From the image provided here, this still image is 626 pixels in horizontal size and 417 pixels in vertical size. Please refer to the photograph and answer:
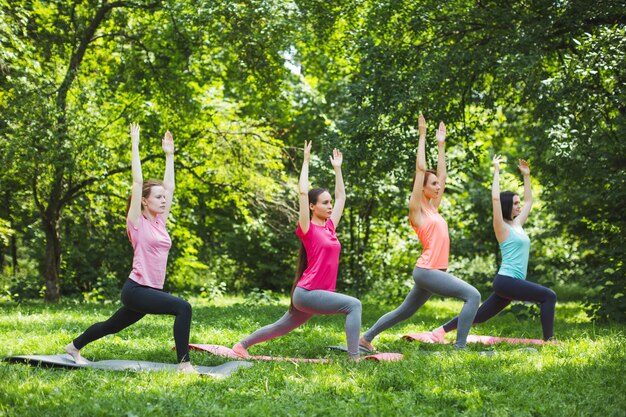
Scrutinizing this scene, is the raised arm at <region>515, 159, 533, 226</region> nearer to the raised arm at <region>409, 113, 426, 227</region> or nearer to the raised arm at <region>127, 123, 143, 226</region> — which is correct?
the raised arm at <region>409, 113, 426, 227</region>

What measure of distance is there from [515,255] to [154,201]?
4575 mm

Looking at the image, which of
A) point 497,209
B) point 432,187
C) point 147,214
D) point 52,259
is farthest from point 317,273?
point 52,259

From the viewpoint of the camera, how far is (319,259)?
23.7 feet

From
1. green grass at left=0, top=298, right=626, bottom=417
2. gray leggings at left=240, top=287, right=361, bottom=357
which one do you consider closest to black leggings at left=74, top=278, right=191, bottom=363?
green grass at left=0, top=298, right=626, bottom=417

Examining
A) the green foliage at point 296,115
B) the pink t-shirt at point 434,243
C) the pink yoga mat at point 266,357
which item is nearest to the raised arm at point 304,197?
the pink yoga mat at point 266,357

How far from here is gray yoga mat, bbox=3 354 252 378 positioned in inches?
255

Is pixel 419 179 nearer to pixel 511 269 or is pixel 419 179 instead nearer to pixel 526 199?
pixel 511 269

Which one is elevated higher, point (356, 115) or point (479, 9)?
point (479, 9)

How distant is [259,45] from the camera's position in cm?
1590

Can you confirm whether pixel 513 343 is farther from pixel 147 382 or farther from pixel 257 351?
pixel 147 382

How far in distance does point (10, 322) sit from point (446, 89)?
28.3 feet

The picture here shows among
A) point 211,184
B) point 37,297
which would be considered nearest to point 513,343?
point 211,184

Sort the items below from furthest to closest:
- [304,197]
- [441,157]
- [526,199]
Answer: [526,199] → [441,157] → [304,197]

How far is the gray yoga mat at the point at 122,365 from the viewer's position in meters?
6.48
